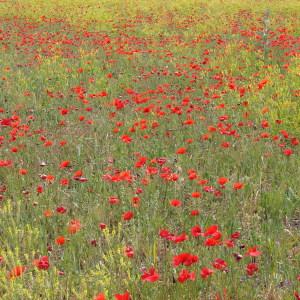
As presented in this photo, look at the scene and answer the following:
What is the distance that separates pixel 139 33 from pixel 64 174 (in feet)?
32.6

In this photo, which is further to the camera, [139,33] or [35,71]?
[139,33]

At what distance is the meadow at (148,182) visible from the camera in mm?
2938

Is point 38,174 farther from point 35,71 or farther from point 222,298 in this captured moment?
point 35,71

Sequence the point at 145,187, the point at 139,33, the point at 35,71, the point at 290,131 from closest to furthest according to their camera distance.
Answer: the point at 145,187 < the point at 290,131 < the point at 35,71 < the point at 139,33

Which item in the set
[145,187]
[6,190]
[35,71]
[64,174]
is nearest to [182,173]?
[145,187]

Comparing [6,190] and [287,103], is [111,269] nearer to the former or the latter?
[6,190]

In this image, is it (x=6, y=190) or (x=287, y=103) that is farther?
(x=287, y=103)

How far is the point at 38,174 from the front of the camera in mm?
4930

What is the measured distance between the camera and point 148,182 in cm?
398

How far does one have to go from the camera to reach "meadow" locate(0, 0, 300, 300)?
294 centimetres

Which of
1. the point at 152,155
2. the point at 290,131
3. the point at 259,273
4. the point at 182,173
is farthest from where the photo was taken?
the point at 290,131

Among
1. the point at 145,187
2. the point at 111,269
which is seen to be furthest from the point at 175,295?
the point at 145,187

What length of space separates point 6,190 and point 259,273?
2573 mm

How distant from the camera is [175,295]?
2.78 meters
